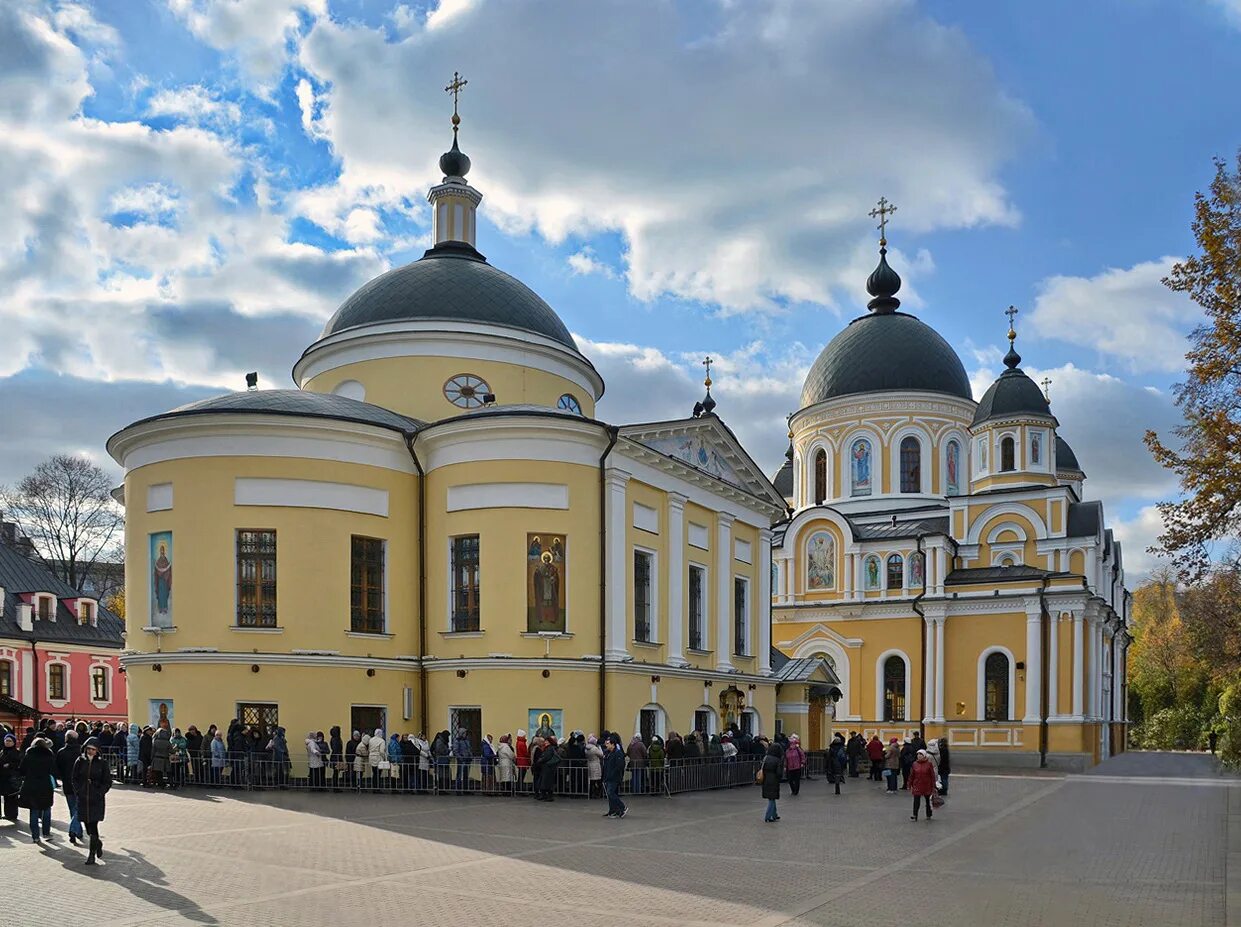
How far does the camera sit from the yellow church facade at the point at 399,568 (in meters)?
25.6

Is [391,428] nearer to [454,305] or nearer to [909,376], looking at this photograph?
[454,305]

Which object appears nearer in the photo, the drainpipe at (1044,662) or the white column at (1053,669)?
the drainpipe at (1044,662)

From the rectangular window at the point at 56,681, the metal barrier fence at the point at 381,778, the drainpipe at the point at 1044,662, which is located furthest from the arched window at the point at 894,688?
the rectangular window at the point at 56,681

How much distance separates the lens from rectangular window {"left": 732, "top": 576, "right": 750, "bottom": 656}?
34.8 m

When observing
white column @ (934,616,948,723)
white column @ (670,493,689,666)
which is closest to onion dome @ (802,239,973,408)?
white column @ (934,616,948,723)

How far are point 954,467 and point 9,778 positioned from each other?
1739 inches

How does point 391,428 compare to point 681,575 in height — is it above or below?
above

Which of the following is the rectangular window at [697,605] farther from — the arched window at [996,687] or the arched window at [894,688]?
the arched window at [894,688]

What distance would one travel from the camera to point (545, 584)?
1046 inches

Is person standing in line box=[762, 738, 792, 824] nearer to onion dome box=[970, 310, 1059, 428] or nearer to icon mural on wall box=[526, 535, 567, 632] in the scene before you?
icon mural on wall box=[526, 535, 567, 632]

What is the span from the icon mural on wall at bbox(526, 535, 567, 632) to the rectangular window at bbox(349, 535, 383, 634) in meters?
3.56

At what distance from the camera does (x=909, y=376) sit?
54.0 metres

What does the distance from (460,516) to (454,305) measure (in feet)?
24.7

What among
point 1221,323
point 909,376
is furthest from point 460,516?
point 909,376
